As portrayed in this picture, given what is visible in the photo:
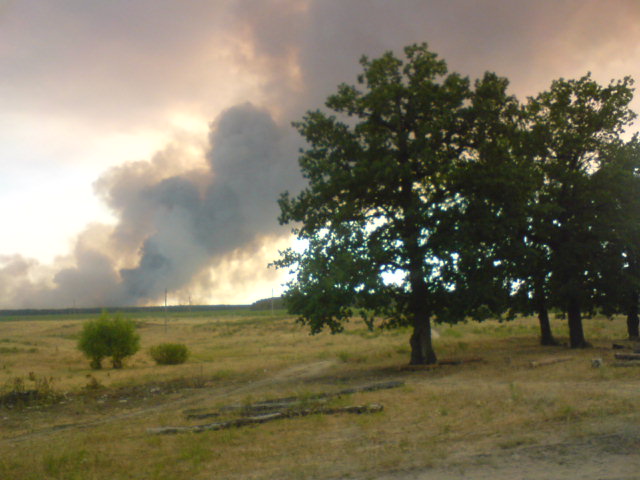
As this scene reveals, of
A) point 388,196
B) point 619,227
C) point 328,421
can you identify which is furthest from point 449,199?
point 328,421

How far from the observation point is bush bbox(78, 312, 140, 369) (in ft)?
127

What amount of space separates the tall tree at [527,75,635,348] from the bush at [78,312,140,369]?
87.2 feet

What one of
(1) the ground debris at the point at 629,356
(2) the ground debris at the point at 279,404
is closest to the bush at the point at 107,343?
(2) the ground debris at the point at 279,404

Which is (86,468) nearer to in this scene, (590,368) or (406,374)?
(406,374)

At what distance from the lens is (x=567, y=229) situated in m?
26.8

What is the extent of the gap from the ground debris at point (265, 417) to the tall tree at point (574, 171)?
14.9 meters

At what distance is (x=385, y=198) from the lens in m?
24.2

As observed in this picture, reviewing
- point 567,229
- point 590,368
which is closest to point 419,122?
point 567,229

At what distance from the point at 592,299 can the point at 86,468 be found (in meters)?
23.6

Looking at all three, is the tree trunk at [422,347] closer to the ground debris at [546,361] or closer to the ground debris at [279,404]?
the ground debris at [546,361]

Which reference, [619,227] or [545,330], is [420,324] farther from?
[545,330]

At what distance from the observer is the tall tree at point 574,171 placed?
26453 millimetres

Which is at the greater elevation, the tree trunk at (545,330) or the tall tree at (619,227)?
the tall tree at (619,227)

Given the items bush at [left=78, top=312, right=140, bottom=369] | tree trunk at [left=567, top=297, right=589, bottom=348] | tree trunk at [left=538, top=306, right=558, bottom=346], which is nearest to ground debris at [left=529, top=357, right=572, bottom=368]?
tree trunk at [left=567, top=297, right=589, bottom=348]
